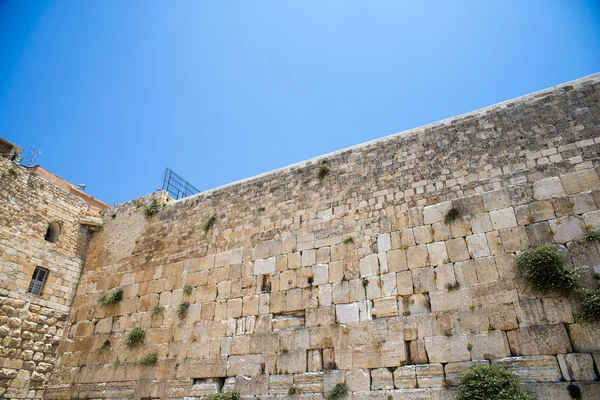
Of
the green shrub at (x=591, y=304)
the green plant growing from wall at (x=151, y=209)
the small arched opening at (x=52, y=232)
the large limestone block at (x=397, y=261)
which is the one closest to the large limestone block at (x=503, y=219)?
the green shrub at (x=591, y=304)

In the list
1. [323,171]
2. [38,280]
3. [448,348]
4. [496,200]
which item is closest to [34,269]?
[38,280]

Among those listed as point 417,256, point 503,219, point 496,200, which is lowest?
point 417,256

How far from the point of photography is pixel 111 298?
37.4 ft

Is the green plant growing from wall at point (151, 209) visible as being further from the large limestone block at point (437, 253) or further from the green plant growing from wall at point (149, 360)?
the large limestone block at point (437, 253)

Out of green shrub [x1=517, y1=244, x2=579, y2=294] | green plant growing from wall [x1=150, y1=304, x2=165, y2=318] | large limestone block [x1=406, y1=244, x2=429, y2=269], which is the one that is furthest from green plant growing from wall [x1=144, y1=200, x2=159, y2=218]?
green shrub [x1=517, y1=244, x2=579, y2=294]

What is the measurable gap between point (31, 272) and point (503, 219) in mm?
11521

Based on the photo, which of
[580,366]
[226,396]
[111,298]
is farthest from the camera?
[111,298]

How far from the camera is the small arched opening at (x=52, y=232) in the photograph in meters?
12.5

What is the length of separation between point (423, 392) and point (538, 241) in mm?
3202

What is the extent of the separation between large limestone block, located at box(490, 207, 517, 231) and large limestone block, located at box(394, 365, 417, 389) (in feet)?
9.66

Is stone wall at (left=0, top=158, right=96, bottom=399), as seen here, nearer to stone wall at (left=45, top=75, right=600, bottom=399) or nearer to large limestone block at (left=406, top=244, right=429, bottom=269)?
stone wall at (left=45, top=75, right=600, bottom=399)

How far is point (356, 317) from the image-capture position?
26.5 ft

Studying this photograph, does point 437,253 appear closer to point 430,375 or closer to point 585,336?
point 430,375

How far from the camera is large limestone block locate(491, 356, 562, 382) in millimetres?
6242
